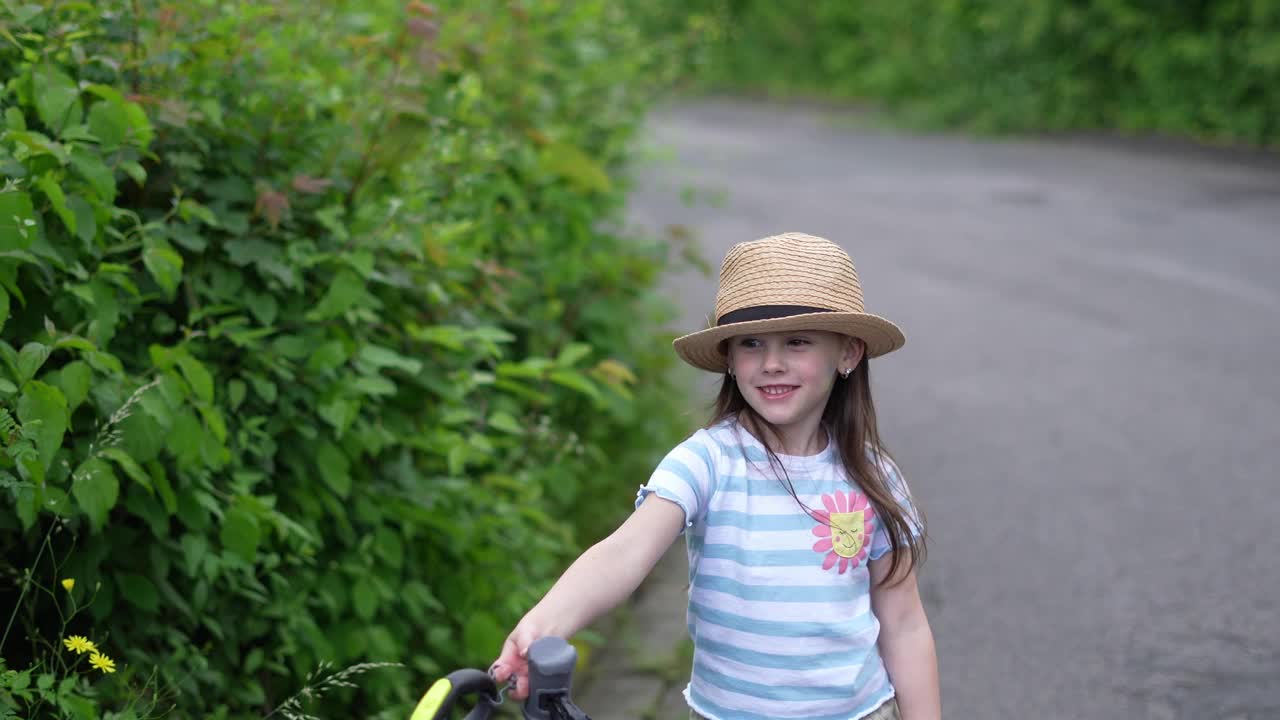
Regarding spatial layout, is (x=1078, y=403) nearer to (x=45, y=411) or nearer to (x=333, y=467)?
(x=333, y=467)

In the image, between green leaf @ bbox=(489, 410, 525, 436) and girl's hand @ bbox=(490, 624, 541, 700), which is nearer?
girl's hand @ bbox=(490, 624, 541, 700)

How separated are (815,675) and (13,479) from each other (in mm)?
1413

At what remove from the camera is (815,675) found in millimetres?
2639

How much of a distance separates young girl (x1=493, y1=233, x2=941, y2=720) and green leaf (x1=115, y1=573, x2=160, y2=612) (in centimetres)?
120

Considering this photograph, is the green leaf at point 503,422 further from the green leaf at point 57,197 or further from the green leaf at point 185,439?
the green leaf at point 57,197

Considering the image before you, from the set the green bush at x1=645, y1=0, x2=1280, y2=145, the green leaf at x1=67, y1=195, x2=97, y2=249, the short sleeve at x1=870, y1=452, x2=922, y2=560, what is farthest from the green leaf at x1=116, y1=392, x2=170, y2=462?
the green bush at x1=645, y1=0, x2=1280, y2=145

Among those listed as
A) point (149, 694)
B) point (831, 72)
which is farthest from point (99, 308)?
point (831, 72)

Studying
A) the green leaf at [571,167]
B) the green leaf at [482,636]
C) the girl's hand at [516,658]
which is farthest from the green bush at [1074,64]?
the girl's hand at [516,658]

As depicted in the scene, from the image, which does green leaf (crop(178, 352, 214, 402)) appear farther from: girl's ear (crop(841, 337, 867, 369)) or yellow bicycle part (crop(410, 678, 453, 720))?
yellow bicycle part (crop(410, 678, 453, 720))

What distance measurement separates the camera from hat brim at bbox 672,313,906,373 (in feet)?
8.63

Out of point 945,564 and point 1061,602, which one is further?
point 945,564

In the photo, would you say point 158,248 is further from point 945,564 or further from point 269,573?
point 945,564

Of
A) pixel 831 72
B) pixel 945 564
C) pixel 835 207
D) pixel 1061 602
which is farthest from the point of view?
pixel 831 72

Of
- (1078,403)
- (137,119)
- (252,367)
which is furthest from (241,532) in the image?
(1078,403)
